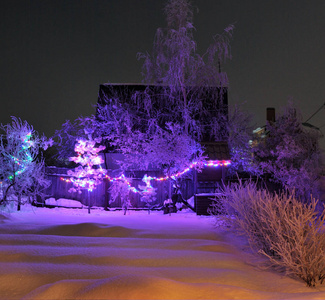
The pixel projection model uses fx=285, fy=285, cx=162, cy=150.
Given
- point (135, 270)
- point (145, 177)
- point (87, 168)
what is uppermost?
point (87, 168)

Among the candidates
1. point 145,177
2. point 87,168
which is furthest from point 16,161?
point 145,177

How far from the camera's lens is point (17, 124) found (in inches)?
475

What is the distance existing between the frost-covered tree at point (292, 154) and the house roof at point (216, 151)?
3106 millimetres

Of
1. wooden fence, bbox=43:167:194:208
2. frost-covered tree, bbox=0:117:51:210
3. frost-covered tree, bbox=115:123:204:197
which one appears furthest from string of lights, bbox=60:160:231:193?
frost-covered tree, bbox=0:117:51:210

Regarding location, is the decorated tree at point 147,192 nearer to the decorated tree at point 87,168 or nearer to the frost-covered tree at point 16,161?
the decorated tree at point 87,168

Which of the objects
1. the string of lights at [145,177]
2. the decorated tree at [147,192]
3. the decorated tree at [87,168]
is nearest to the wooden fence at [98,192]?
the string of lights at [145,177]

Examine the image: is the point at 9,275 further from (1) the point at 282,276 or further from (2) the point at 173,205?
(2) the point at 173,205

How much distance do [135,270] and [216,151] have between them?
377 inches

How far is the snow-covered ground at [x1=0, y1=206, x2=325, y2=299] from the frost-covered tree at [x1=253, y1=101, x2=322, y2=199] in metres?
9.00

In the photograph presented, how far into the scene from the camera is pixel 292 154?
15109 millimetres

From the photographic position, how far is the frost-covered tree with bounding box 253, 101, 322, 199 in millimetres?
14351

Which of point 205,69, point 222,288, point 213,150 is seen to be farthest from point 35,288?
point 205,69

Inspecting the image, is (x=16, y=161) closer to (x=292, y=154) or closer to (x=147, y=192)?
(x=147, y=192)

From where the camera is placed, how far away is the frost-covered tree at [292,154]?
14351mm
